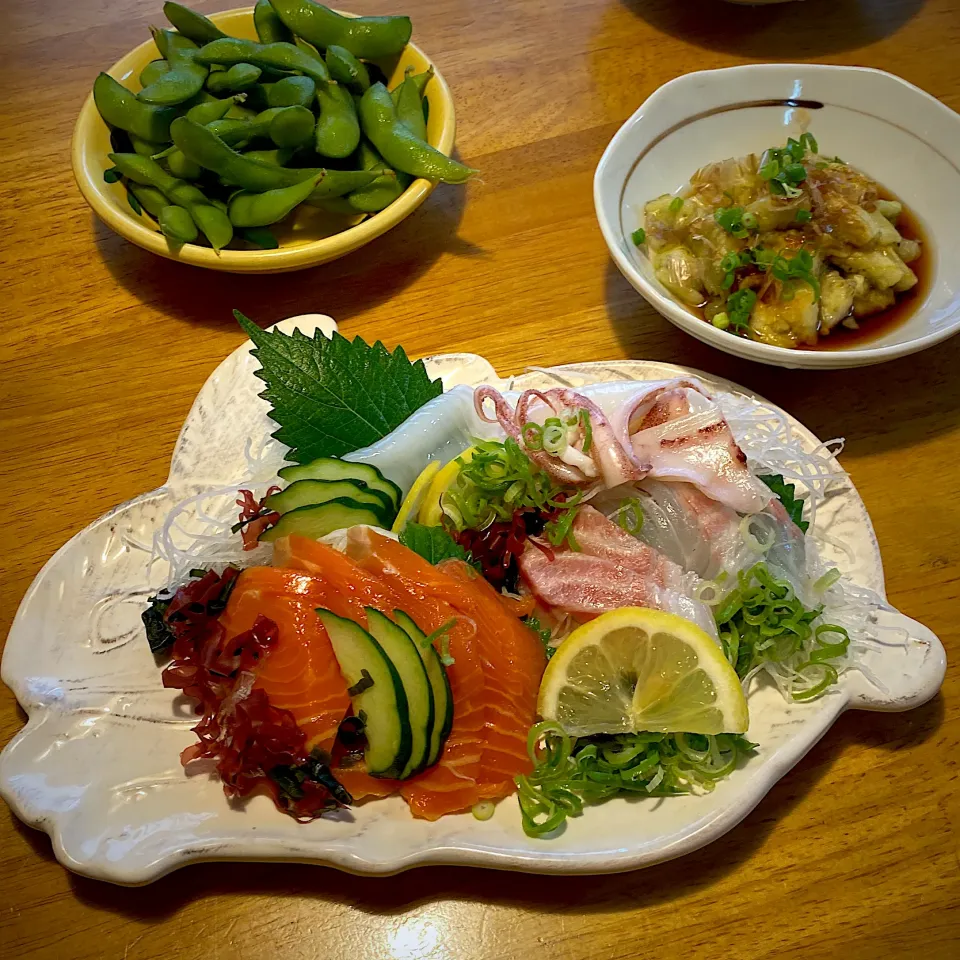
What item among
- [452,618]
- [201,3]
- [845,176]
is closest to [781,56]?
[845,176]

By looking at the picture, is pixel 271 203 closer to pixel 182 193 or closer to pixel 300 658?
pixel 182 193

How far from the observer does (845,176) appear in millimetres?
2576

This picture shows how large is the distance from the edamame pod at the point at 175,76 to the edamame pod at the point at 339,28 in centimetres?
36

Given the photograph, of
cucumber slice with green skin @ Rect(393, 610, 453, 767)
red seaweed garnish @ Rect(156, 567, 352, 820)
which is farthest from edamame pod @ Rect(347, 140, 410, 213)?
cucumber slice with green skin @ Rect(393, 610, 453, 767)

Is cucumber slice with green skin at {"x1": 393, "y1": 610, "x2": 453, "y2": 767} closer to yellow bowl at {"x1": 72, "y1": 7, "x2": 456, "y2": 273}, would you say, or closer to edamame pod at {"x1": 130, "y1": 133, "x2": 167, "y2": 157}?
yellow bowl at {"x1": 72, "y1": 7, "x2": 456, "y2": 273}

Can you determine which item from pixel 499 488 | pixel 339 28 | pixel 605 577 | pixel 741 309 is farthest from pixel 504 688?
pixel 339 28

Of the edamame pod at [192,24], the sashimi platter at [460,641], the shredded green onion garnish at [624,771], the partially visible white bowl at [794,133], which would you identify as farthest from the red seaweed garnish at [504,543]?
the edamame pod at [192,24]

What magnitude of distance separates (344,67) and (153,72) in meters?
0.66

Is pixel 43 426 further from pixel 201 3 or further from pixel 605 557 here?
pixel 201 3

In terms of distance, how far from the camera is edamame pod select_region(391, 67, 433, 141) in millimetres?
2812

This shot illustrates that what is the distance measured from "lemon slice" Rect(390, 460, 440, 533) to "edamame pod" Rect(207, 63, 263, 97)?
1.57 meters

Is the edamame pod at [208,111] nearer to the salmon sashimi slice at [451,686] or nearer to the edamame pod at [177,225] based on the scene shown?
the edamame pod at [177,225]

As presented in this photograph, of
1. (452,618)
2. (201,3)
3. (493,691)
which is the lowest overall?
(493,691)

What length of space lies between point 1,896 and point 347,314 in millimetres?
1886
